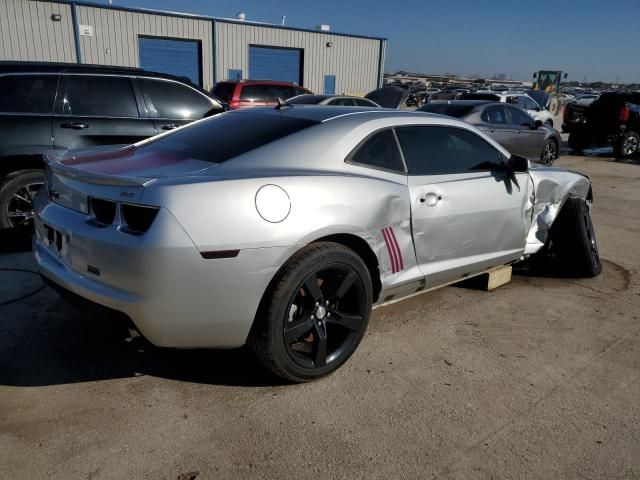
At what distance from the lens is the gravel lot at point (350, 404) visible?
236 cm

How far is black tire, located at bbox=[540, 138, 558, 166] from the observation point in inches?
458

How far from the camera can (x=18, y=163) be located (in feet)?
16.1

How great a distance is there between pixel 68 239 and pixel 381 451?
183 centimetres

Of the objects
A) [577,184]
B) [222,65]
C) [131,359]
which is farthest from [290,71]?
[131,359]

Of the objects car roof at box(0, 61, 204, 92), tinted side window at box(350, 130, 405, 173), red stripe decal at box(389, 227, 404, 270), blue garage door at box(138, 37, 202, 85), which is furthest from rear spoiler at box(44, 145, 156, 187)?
blue garage door at box(138, 37, 202, 85)

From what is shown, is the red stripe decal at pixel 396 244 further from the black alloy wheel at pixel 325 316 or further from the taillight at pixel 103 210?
the taillight at pixel 103 210

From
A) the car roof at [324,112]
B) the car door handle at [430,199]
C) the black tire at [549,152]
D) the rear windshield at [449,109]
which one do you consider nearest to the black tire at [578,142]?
the black tire at [549,152]

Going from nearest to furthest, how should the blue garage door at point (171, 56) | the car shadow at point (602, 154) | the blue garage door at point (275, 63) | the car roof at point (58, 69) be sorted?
Answer: the car roof at point (58, 69)
the car shadow at point (602, 154)
the blue garage door at point (171, 56)
the blue garage door at point (275, 63)

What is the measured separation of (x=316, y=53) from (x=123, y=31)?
914 cm

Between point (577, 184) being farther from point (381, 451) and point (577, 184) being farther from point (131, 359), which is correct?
point (131, 359)

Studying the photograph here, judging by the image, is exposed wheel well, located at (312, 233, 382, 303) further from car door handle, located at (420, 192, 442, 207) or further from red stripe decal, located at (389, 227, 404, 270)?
car door handle, located at (420, 192, 442, 207)

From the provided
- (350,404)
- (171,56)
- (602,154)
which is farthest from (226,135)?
(171,56)

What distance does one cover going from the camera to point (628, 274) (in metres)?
5.11

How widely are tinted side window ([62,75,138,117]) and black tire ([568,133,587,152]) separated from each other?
1343cm
